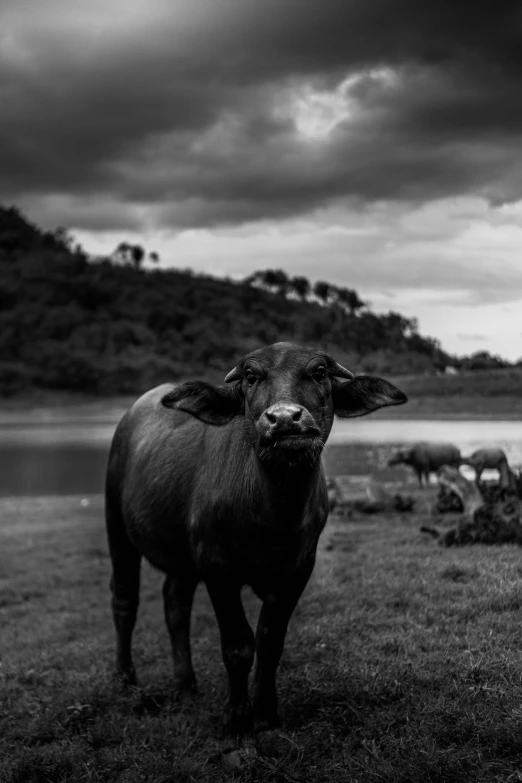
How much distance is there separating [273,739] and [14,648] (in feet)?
15.6

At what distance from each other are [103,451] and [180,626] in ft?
140

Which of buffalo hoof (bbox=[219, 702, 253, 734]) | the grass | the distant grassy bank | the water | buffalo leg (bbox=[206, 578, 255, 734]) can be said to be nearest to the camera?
the grass

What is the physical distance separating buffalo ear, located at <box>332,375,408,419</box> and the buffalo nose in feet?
2.99

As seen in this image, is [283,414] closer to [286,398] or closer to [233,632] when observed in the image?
[286,398]

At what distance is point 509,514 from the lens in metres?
9.19

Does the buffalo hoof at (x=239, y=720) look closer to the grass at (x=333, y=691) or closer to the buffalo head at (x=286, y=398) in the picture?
the grass at (x=333, y=691)

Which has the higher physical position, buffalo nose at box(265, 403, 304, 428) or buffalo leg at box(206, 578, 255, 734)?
buffalo nose at box(265, 403, 304, 428)

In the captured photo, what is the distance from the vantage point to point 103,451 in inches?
1889

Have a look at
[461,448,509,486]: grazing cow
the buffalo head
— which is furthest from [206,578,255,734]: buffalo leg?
[461,448,509,486]: grazing cow

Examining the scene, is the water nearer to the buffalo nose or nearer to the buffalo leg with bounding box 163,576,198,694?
the buffalo leg with bounding box 163,576,198,694

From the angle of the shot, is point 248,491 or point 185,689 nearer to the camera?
point 248,491

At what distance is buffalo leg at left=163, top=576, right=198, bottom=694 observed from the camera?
241 inches

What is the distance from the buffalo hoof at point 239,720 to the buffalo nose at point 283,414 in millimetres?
2301

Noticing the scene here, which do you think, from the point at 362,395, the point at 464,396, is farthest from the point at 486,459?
the point at 464,396
